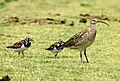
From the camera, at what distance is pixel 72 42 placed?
14055 mm

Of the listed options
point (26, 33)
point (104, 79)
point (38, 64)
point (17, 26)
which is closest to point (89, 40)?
point (38, 64)

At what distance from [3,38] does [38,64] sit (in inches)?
216

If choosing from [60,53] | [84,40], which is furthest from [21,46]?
[84,40]

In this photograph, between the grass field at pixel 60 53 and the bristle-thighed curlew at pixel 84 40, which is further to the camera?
the bristle-thighed curlew at pixel 84 40

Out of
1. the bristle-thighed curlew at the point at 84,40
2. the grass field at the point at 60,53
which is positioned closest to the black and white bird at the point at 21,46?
the grass field at the point at 60,53

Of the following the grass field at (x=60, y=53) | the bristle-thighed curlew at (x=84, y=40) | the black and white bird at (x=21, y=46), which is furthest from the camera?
the black and white bird at (x=21, y=46)

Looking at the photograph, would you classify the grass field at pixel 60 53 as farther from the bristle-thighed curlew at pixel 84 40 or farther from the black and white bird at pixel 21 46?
the bristle-thighed curlew at pixel 84 40

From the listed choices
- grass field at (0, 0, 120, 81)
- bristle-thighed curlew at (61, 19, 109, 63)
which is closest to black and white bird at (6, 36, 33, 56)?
grass field at (0, 0, 120, 81)

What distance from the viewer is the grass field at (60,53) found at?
479 inches

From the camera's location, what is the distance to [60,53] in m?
16.0

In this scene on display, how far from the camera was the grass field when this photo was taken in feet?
39.9

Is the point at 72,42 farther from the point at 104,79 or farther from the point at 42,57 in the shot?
the point at 104,79

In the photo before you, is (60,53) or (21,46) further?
(60,53)

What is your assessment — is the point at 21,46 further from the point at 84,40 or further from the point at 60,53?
Answer: the point at 84,40
